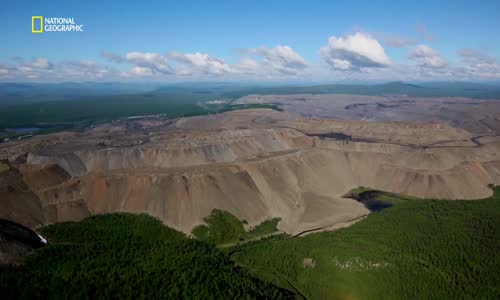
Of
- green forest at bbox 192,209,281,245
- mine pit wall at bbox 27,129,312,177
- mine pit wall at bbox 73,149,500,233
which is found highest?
mine pit wall at bbox 27,129,312,177

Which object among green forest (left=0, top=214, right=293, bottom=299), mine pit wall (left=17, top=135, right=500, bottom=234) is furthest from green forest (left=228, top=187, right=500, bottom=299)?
mine pit wall (left=17, top=135, right=500, bottom=234)

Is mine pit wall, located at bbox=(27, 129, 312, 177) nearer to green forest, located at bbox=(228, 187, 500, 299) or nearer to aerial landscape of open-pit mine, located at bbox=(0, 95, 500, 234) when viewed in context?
aerial landscape of open-pit mine, located at bbox=(0, 95, 500, 234)

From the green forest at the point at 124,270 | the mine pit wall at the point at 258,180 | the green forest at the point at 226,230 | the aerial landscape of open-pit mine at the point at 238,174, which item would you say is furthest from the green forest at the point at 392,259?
the mine pit wall at the point at 258,180

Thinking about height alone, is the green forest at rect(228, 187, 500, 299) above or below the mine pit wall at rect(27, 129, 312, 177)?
below

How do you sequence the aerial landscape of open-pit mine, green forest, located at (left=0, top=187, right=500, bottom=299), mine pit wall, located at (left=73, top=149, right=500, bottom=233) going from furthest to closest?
1. mine pit wall, located at (left=73, top=149, right=500, bottom=233)
2. the aerial landscape of open-pit mine
3. green forest, located at (left=0, top=187, right=500, bottom=299)

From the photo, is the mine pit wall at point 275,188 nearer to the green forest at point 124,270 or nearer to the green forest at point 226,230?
the green forest at point 226,230

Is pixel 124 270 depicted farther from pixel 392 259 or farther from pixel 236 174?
pixel 236 174
